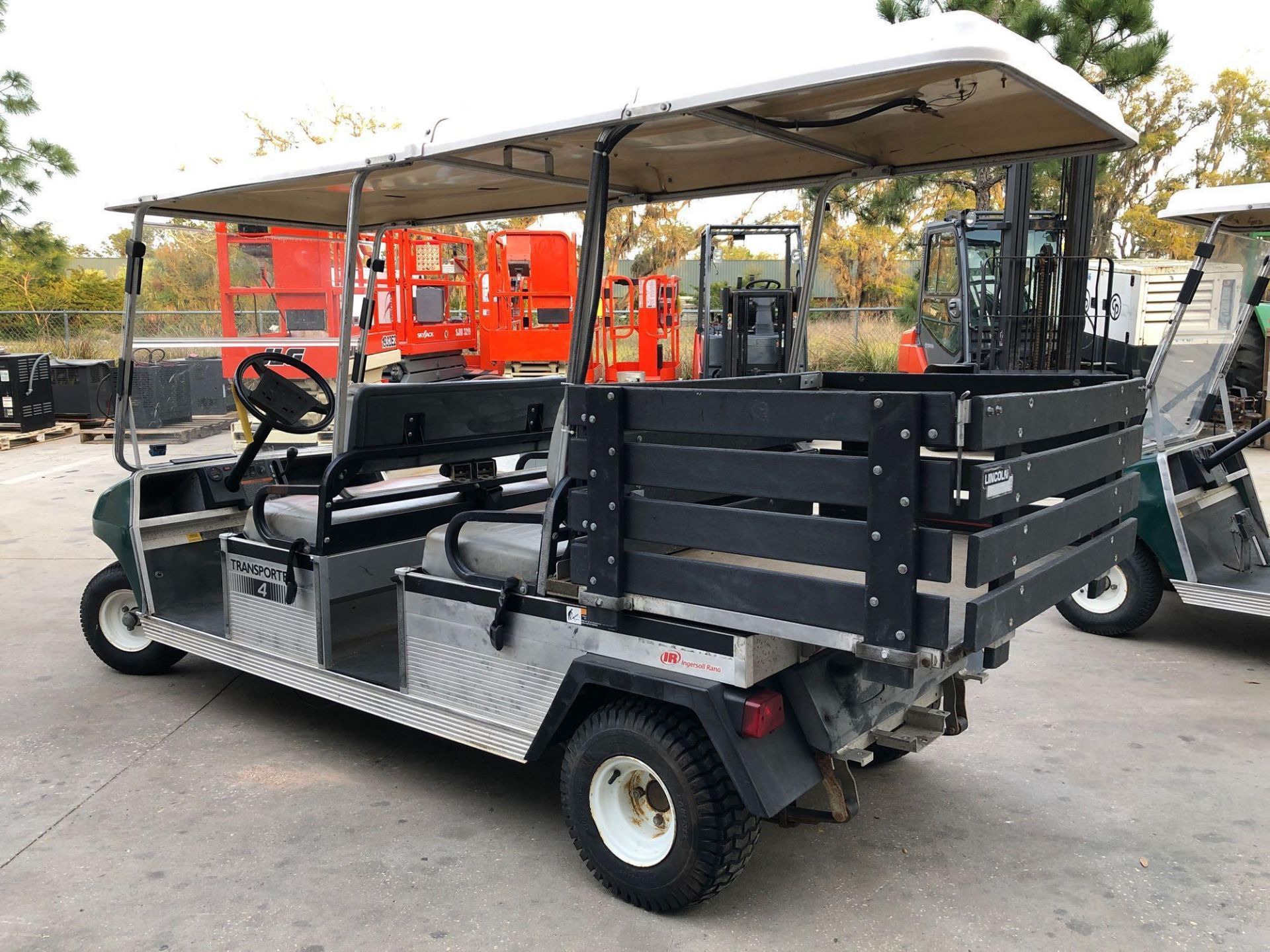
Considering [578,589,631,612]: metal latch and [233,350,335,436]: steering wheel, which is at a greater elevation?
[233,350,335,436]: steering wheel

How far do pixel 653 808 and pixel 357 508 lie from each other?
1.89m

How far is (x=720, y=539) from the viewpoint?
257 centimetres

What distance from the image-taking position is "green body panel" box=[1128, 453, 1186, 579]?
500 cm

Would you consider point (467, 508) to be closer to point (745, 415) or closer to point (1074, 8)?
point (745, 415)

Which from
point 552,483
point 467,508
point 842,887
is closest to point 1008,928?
point 842,887

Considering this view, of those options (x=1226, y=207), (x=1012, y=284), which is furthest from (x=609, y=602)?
(x=1012, y=284)

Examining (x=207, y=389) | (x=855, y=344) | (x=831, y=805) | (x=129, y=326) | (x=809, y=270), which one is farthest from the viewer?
(x=855, y=344)

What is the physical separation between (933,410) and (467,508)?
2.57 meters

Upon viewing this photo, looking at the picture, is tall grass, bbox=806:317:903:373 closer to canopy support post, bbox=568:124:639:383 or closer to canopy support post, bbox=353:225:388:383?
canopy support post, bbox=353:225:388:383

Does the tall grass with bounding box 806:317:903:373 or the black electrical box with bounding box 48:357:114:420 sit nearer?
the black electrical box with bounding box 48:357:114:420

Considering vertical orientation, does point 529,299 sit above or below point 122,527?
above

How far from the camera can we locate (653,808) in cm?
293

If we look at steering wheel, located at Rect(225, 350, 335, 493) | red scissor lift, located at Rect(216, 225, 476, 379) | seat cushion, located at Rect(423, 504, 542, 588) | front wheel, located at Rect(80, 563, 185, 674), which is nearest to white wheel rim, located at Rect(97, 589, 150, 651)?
front wheel, located at Rect(80, 563, 185, 674)

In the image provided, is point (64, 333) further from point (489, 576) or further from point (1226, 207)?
point (1226, 207)
